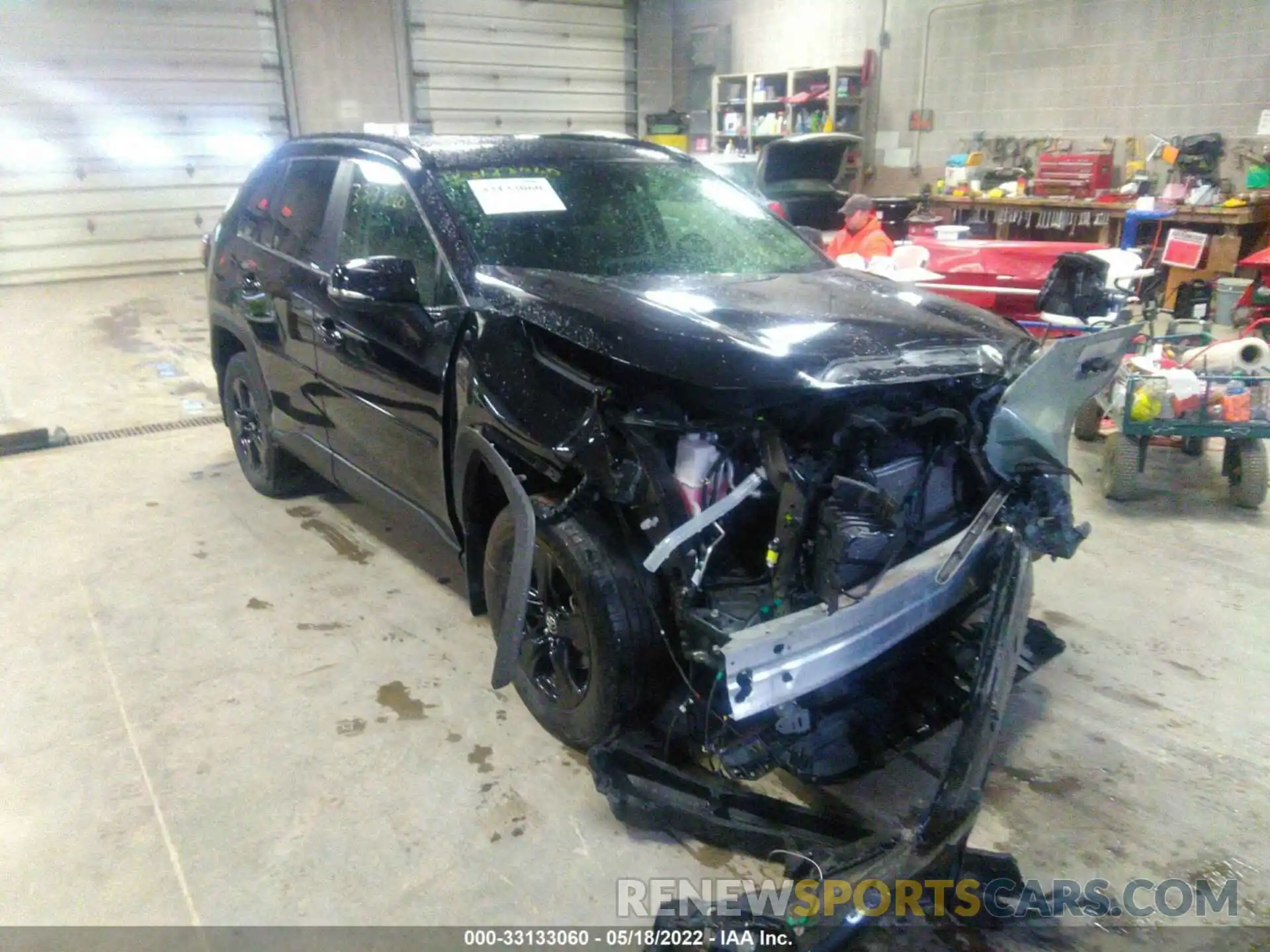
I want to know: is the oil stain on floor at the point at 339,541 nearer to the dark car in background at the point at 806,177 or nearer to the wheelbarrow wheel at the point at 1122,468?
the wheelbarrow wheel at the point at 1122,468

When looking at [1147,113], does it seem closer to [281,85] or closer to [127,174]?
[281,85]

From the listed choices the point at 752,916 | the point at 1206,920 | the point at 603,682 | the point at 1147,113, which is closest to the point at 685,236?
the point at 603,682

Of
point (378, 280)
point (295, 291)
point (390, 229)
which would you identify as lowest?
point (295, 291)

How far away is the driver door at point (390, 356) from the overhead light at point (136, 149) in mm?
9161

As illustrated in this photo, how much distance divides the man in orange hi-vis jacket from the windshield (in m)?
2.79

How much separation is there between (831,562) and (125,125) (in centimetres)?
1133

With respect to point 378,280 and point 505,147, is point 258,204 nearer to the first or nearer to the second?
point 505,147

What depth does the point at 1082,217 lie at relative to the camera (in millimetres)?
8562

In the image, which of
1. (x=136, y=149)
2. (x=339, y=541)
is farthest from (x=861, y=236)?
(x=136, y=149)

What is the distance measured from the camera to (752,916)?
1685 mm

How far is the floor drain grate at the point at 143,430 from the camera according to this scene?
5137 mm

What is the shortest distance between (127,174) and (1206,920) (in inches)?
473

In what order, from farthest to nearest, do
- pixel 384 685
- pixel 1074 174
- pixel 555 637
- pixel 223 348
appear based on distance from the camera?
pixel 1074 174
pixel 223 348
pixel 384 685
pixel 555 637

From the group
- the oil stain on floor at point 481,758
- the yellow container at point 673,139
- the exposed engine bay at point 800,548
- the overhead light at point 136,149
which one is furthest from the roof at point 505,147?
the yellow container at point 673,139
